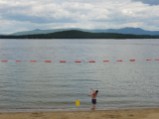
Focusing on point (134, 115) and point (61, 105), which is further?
point (61, 105)

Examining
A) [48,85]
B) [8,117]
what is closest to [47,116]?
[8,117]

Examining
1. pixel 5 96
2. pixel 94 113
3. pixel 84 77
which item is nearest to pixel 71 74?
pixel 84 77

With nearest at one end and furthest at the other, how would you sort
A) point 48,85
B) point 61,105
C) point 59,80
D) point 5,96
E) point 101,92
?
point 61,105 < point 5,96 < point 101,92 < point 48,85 < point 59,80

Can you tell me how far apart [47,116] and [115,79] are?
28534mm

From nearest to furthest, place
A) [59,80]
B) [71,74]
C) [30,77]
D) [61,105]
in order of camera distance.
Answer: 1. [61,105]
2. [59,80]
3. [30,77]
4. [71,74]

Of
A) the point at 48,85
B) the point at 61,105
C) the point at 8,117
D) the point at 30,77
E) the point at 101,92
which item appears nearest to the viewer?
the point at 8,117

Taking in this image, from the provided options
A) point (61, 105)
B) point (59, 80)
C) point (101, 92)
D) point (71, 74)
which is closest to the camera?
point (61, 105)

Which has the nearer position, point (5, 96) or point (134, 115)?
point (134, 115)

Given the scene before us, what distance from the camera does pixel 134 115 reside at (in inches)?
864

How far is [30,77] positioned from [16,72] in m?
6.39

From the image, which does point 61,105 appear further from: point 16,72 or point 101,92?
point 16,72

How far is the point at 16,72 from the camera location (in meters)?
56.2

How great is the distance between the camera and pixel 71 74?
178ft

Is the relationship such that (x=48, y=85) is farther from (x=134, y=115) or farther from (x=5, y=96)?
(x=134, y=115)
